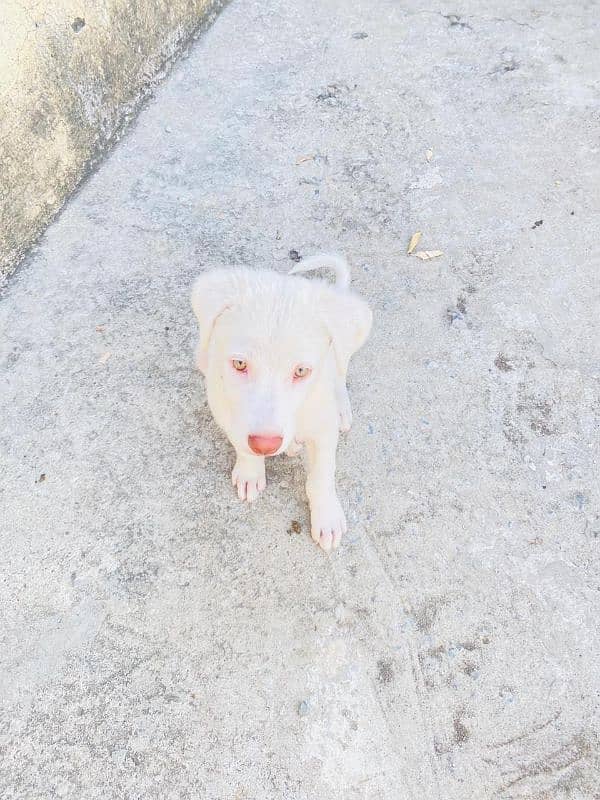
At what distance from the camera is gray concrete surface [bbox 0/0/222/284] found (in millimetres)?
3008

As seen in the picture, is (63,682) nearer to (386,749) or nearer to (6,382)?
(386,749)

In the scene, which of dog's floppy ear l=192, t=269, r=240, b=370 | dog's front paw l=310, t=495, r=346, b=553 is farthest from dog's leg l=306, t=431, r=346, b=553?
dog's floppy ear l=192, t=269, r=240, b=370

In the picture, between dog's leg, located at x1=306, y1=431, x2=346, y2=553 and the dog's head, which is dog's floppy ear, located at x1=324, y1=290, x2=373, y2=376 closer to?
the dog's head

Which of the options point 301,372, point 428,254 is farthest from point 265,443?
point 428,254

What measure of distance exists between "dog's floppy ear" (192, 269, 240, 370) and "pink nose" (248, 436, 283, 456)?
38cm

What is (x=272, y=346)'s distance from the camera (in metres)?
1.77

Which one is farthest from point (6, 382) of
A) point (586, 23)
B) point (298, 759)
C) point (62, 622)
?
→ point (586, 23)

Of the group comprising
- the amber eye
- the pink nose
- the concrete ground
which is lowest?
the concrete ground

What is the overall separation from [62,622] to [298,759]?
2.95 feet

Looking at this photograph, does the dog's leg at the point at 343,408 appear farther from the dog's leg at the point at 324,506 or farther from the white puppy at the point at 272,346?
the white puppy at the point at 272,346

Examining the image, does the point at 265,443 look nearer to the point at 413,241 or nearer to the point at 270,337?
the point at 270,337

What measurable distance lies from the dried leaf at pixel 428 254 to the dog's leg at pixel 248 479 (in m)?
1.45

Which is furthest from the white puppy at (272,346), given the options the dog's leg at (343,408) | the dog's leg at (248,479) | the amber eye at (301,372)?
the dog's leg at (343,408)

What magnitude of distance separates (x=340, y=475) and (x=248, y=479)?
1.21 feet
